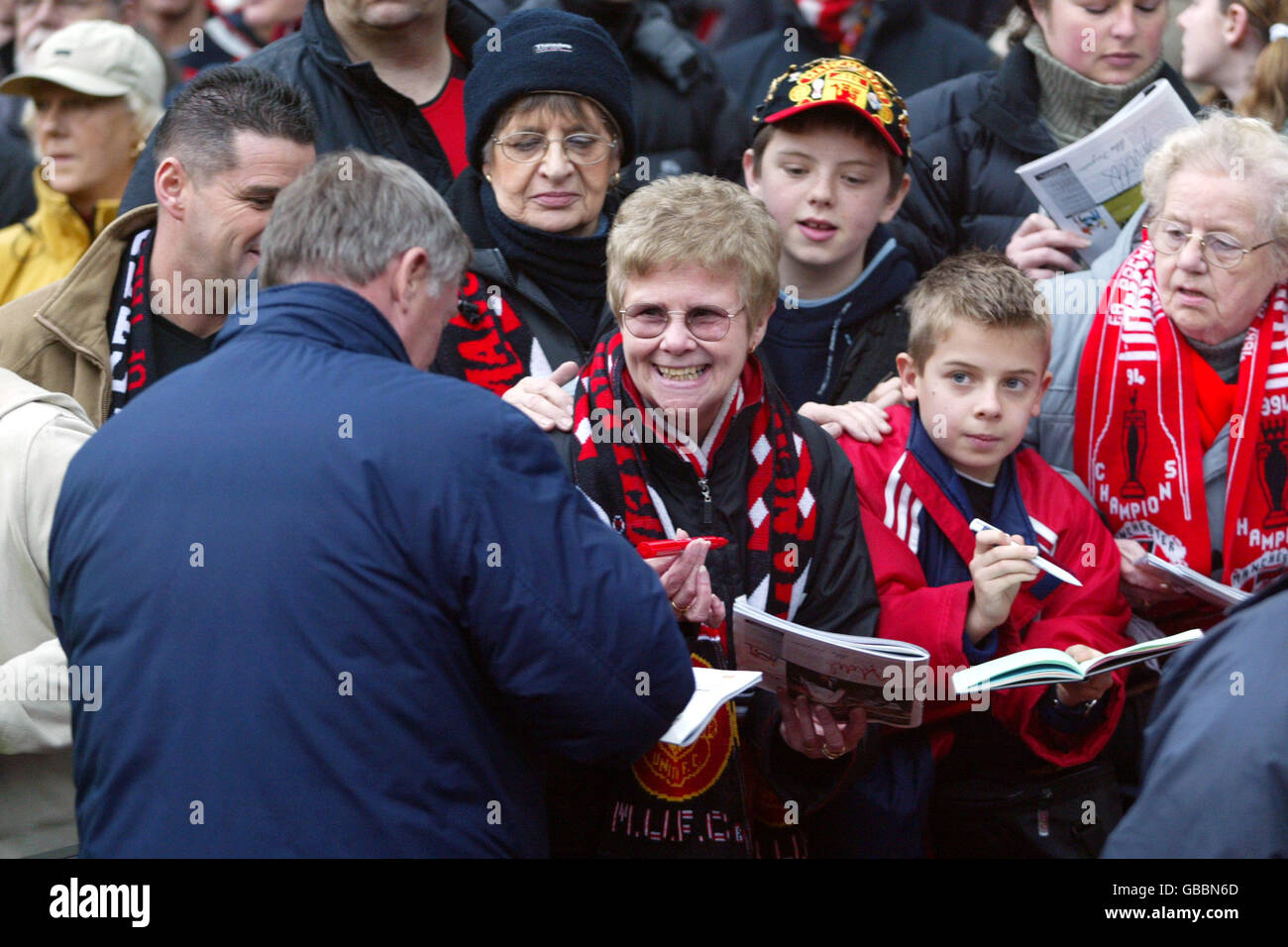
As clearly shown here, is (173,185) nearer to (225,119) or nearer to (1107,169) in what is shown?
(225,119)

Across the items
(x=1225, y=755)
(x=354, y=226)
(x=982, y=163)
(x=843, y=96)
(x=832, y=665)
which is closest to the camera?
(x=1225, y=755)

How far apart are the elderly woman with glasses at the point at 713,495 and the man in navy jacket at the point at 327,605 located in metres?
0.75

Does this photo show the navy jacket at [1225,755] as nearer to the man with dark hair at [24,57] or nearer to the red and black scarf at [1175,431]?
the red and black scarf at [1175,431]

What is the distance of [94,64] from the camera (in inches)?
209

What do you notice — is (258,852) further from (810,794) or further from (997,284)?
(997,284)

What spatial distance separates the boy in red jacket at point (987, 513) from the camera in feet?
11.9

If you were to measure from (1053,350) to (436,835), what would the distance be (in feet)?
7.72

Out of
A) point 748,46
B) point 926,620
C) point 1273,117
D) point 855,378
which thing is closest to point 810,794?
point 926,620

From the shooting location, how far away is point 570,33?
397 centimetres

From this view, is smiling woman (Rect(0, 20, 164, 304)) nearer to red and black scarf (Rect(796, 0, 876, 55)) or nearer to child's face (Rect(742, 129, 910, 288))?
child's face (Rect(742, 129, 910, 288))

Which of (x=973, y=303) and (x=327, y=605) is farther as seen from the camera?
(x=973, y=303)

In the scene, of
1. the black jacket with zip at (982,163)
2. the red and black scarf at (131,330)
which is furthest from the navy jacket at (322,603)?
the black jacket with zip at (982,163)

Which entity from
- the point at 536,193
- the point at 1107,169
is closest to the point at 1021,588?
the point at 1107,169

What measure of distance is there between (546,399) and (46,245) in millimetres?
2585
